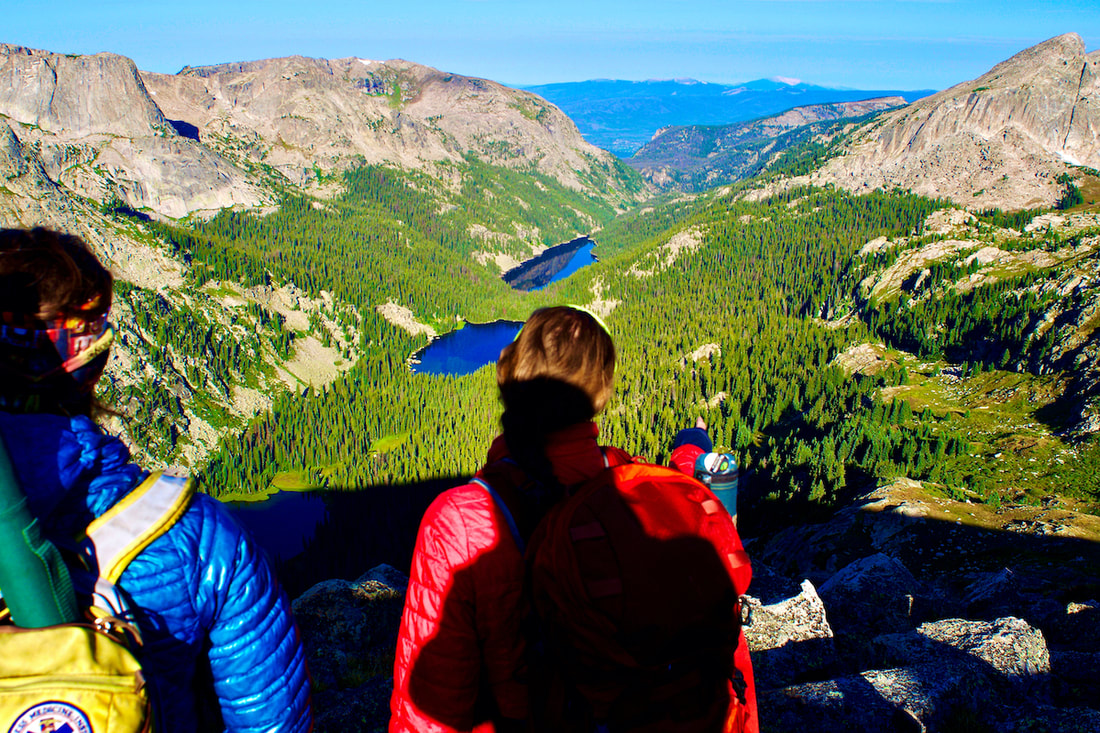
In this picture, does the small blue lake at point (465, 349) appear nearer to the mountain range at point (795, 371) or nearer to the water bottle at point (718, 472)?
the mountain range at point (795, 371)

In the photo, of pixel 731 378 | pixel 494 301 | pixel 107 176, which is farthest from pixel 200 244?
pixel 731 378

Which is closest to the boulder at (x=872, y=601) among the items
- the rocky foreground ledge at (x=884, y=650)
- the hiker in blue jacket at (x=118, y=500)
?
the rocky foreground ledge at (x=884, y=650)

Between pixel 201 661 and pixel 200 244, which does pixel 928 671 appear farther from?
pixel 200 244

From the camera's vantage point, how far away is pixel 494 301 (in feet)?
613

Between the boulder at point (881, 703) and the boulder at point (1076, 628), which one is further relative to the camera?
the boulder at point (1076, 628)

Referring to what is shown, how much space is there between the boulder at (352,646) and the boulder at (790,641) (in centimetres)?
824

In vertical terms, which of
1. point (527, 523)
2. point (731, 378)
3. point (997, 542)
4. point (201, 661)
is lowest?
point (731, 378)

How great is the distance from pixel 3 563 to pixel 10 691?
0.51 m

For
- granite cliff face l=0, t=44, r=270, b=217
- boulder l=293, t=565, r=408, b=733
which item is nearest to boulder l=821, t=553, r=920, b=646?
boulder l=293, t=565, r=408, b=733

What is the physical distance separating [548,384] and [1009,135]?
729 feet

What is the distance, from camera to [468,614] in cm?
399

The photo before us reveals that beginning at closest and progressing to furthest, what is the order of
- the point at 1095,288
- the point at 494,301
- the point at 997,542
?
the point at 997,542, the point at 1095,288, the point at 494,301

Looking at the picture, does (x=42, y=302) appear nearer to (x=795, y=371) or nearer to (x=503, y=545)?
(x=503, y=545)

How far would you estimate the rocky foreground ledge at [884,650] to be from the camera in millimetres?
8641
